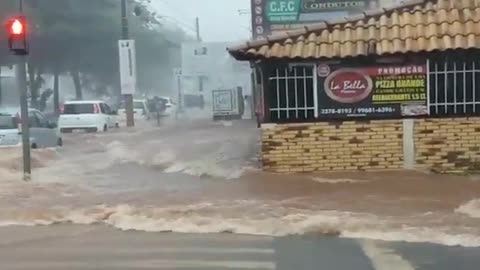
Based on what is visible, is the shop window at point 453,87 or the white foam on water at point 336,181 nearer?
the white foam on water at point 336,181

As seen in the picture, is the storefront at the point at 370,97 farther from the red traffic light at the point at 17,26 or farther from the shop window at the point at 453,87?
the red traffic light at the point at 17,26

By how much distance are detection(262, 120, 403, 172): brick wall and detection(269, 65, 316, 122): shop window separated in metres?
0.29

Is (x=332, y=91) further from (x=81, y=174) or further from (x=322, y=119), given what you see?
(x=81, y=174)

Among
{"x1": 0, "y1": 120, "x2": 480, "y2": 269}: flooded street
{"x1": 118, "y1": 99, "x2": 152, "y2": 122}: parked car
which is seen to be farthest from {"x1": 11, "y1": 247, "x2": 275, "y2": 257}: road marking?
{"x1": 118, "y1": 99, "x2": 152, "y2": 122}: parked car

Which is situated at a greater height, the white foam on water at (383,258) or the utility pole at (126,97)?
the utility pole at (126,97)

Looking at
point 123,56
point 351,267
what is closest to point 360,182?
point 351,267

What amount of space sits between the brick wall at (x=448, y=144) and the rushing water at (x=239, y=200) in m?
0.54

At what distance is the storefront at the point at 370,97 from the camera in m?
16.8

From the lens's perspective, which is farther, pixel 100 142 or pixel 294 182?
pixel 100 142

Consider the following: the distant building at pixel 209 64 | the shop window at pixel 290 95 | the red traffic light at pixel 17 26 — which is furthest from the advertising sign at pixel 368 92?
the distant building at pixel 209 64

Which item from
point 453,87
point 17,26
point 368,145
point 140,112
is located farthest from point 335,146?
point 140,112

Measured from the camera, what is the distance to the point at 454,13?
17.2m

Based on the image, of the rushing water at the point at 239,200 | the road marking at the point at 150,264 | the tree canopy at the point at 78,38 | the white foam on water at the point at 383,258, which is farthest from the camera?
the tree canopy at the point at 78,38

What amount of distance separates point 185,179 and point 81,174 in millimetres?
3258
